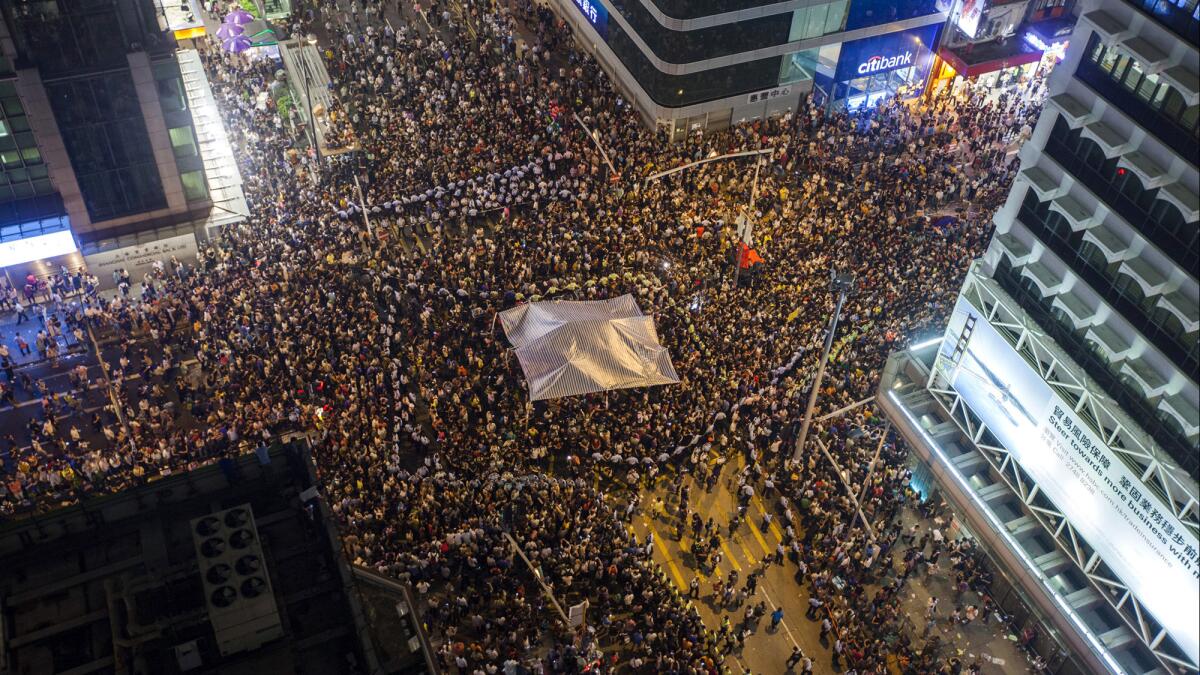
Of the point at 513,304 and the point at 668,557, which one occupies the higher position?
the point at 513,304

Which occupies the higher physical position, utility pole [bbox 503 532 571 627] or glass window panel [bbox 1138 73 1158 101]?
glass window panel [bbox 1138 73 1158 101]

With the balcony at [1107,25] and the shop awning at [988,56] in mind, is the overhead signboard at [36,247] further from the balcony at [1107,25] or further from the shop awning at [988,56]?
the shop awning at [988,56]

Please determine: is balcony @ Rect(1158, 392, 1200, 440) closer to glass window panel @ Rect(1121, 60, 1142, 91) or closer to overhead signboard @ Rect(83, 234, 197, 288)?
glass window panel @ Rect(1121, 60, 1142, 91)

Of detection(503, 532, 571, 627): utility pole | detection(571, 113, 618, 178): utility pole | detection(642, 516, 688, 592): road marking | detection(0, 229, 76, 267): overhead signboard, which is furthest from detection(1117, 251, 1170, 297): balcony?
detection(0, 229, 76, 267): overhead signboard

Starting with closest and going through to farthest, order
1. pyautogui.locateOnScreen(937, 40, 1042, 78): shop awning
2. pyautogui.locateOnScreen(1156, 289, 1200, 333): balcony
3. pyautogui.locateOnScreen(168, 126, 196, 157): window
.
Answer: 1. pyautogui.locateOnScreen(1156, 289, 1200, 333): balcony
2. pyautogui.locateOnScreen(168, 126, 196, 157): window
3. pyautogui.locateOnScreen(937, 40, 1042, 78): shop awning

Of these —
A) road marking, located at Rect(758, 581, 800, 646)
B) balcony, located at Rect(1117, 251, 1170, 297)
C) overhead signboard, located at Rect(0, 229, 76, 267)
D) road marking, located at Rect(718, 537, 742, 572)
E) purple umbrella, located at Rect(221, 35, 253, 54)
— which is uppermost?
purple umbrella, located at Rect(221, 35, 253, 54)

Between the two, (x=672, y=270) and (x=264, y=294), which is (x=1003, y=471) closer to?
Answer: (x=672, y=270)

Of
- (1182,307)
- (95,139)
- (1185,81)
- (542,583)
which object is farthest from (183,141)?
(1182,307)

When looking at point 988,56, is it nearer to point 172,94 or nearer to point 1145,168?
point 1145,168
